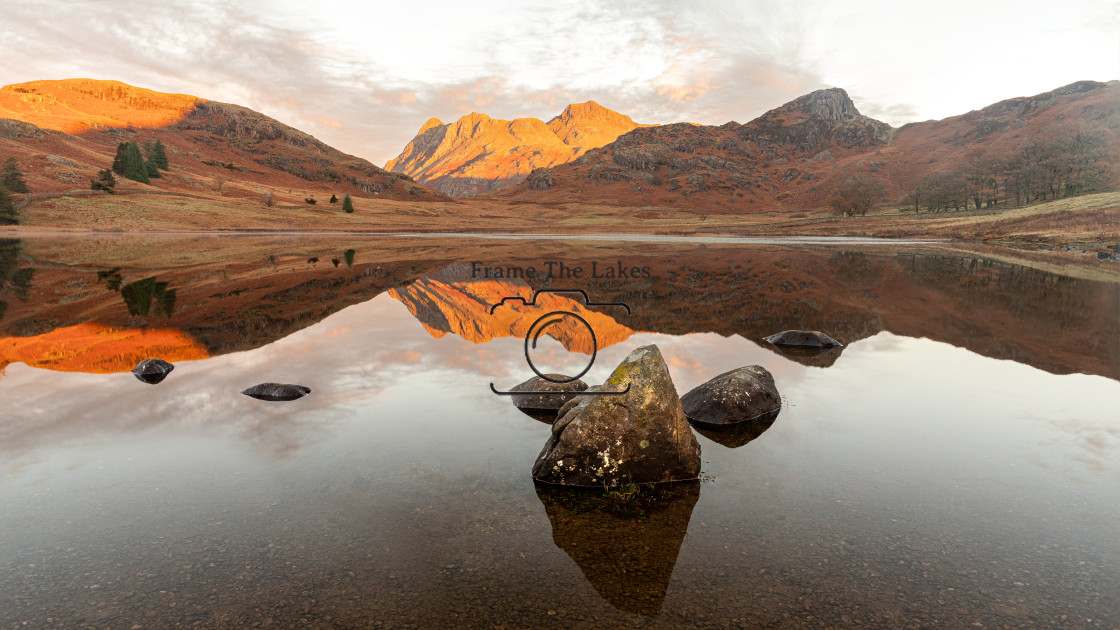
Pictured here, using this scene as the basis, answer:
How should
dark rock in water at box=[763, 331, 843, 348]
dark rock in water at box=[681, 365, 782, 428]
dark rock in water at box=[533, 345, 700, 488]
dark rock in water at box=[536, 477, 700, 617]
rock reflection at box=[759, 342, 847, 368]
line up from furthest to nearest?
dark rock in water at box=[763, 331, 843, 348], rock reflection at box=[759, 342, 847, 368], dark rock in water at box=[681, 365, 782, 428], dark rock in water at box=[533, 345, 700, 488], dark rock in water at box=[536, 477, 700, 617]

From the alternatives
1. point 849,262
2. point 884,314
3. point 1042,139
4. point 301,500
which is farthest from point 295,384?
point 1042,139

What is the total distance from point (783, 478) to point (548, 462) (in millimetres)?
4221

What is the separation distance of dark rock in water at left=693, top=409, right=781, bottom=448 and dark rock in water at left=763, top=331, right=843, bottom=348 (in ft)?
24.7

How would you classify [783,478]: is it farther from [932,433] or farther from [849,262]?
[849,262]

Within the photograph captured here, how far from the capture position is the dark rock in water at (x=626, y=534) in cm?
658

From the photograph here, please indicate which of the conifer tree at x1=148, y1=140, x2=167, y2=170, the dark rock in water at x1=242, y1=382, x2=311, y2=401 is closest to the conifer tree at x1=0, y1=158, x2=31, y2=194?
the conifer tree at x1=148, y1=140, x2=167, y2=170

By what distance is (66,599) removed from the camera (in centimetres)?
609

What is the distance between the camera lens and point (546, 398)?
1320cm

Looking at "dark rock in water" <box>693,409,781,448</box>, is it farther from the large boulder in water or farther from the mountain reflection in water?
the mountain reflection in water

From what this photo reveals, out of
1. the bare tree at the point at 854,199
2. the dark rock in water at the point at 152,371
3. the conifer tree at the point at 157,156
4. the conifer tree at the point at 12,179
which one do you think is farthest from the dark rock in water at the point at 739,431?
the conifer tree at the point at 157,156

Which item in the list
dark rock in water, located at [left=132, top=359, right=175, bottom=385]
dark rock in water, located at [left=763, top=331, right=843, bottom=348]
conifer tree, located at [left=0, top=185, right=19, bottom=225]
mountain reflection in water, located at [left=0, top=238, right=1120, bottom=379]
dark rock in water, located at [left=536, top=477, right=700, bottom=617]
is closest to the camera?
dark rock in water, located at [left=536, top=477, right=700, bottom=617]

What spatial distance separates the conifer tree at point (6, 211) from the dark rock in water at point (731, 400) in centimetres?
12666

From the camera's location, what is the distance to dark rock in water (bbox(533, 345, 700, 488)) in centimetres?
939

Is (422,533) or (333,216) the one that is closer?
(422,533)
